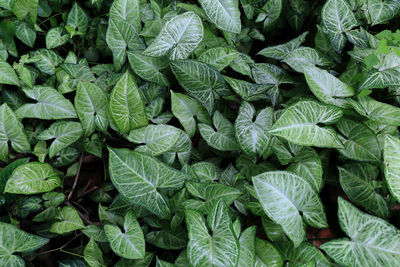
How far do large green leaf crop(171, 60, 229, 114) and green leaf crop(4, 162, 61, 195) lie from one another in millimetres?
565

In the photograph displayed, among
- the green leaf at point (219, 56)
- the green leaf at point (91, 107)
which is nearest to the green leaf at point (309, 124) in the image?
the green leaf at point (219, 56)

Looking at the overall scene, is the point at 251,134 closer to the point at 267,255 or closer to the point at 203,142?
the point at 203,142

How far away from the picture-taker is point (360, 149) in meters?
1.04

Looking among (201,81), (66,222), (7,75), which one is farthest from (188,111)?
(7,75)

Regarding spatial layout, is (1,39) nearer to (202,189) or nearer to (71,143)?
(71,143)

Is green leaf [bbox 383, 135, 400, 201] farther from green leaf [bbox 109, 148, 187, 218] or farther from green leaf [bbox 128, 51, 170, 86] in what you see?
green leaf [bbox 128, 51, 170, 86]

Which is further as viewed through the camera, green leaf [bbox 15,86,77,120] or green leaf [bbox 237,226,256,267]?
green leaf [bbox 15,86,77,120]

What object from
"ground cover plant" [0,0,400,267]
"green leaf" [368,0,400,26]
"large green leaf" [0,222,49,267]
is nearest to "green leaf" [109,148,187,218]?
"ground cover plant" [0,0,400,267]

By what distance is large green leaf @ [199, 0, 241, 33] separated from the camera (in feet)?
3.71

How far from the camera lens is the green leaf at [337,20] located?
3.77 ft

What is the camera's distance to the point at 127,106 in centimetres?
104

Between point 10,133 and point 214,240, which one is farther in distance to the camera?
point 10,133

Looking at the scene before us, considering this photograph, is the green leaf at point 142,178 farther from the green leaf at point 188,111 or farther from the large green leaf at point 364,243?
the large green leaf at point 364,243

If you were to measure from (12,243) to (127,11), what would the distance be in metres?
0.92
